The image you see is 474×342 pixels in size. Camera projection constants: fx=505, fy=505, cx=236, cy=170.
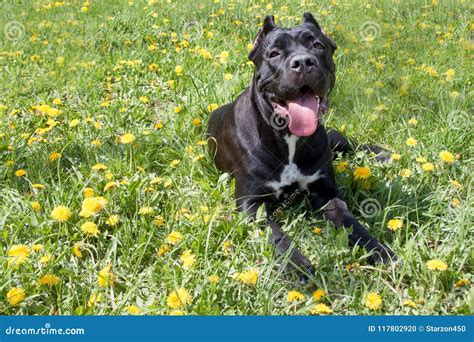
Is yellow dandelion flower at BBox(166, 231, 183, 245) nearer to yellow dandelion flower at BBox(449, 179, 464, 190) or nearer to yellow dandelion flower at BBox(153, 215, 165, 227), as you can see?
Result: yellow dandelion flower at BBox(153, 215, 165, 227)

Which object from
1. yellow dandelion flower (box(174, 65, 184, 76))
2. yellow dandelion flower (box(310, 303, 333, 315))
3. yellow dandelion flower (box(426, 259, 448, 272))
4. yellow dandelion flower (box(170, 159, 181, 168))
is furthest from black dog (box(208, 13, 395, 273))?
yellow dandelion flower (box(174, 65, 184, 76))

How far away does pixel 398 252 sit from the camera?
2.51 m

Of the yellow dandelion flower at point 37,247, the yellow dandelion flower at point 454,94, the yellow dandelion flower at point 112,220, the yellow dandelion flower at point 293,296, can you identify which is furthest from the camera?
the yellow dandelion flower at point 454,94

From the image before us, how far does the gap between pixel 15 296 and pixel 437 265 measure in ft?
5.86

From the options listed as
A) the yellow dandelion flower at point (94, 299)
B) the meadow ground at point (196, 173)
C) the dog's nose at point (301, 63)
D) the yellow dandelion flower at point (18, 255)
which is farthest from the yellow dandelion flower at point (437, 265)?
the yellow dandelion flower at point (18, 255)

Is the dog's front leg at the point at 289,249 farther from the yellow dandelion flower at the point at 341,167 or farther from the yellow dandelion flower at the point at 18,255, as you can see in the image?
the yellow dandelion flower at the point at 18,255

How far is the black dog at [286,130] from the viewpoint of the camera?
2732mm

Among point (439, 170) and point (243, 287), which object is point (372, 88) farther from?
point (243, 287)

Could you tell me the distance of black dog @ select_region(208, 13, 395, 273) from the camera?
8.96ft

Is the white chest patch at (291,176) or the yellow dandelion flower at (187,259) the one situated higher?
the white chest patch at (291,176)

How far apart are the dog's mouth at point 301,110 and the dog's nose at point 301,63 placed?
12cm

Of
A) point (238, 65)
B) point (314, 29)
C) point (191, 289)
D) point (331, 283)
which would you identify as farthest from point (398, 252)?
point (238, 65)

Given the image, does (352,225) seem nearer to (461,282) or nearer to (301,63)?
(461,282)

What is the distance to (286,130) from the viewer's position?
2.88 metres
